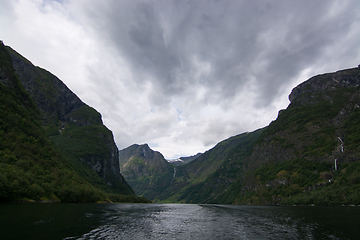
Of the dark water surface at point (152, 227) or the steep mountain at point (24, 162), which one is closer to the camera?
the dark water surface at point (152, 227)

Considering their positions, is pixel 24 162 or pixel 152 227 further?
pixel 24 162

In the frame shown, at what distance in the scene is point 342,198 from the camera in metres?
122

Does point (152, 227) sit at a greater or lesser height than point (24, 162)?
lesser

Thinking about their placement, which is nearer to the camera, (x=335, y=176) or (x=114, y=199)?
(x=335, y=176)

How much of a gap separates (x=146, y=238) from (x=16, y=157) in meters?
115

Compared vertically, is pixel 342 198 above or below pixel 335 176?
below

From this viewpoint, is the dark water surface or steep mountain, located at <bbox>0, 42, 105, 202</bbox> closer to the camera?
the dark water surface

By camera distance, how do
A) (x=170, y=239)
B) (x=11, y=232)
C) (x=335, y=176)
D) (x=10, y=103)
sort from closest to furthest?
(x=11, y=232) → (x=170, y=239) → (x=10, y=103) → (x=335, y=176)

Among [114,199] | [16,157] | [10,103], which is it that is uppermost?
[10,103]

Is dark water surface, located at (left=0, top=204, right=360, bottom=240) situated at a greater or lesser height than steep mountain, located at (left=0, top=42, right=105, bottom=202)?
lesser

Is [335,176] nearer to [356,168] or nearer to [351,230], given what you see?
[356,168]

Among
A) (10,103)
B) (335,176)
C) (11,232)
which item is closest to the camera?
(11,232)

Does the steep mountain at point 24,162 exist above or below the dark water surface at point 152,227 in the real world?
above

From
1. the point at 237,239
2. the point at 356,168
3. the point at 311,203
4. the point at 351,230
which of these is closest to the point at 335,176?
the point at 356,168
